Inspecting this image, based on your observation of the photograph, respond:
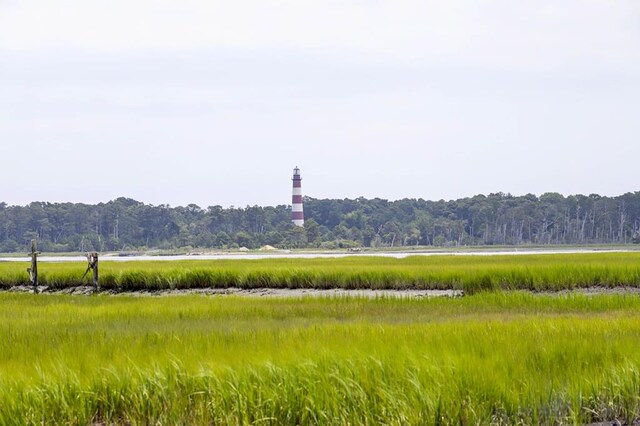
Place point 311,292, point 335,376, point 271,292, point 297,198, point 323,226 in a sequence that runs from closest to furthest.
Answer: point 335,376, point 311,292, point 271,292, point 297,198, point 323,226

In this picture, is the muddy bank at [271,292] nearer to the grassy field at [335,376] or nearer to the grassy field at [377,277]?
the grassy field at [377,277]

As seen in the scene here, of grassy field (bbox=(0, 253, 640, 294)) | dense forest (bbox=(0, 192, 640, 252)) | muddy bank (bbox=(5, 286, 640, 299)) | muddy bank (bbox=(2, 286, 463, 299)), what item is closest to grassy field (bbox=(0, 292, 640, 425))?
muddy bank (bbox=(5, 286, 640, 299))

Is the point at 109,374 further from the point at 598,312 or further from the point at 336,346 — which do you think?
the point at 598,312

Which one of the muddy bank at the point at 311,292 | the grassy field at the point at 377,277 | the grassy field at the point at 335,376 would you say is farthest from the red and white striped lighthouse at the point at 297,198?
the grassy field at the point at 335,376

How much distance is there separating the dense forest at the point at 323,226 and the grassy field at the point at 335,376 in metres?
131

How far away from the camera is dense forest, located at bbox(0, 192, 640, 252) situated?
15162 cm

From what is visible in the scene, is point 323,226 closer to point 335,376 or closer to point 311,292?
point 311,292

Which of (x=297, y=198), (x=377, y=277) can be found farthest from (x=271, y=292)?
(x=297, y=198)

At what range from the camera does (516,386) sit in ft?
36.6

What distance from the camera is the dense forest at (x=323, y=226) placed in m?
152

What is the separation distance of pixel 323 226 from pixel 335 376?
562 feet

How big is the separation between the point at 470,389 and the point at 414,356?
1.13 metres

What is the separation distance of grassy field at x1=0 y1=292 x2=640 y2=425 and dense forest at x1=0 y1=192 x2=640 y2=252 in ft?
431

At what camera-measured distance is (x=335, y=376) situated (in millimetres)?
10812
